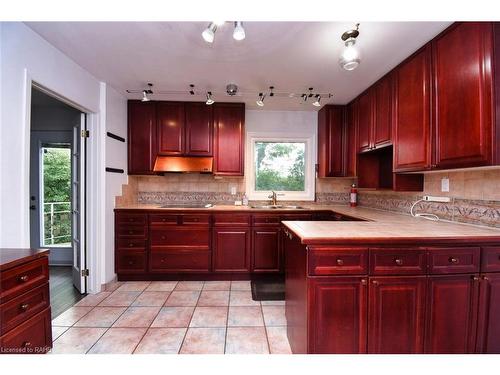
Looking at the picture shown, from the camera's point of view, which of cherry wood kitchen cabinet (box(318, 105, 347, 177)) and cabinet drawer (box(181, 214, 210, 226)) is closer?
cabinet drawer (box(181, 214, 210, 226))

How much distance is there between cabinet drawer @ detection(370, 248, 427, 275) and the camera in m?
1.24

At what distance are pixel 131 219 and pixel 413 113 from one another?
316 cm

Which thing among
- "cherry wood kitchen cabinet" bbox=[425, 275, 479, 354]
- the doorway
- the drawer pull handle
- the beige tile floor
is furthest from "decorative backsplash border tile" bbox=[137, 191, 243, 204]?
"cherry wood kitchen cabinet" bbox=[425, 275, 479, 354]

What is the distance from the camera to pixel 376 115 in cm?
241

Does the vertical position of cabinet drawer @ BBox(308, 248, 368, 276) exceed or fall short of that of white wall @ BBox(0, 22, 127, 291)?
it falls short

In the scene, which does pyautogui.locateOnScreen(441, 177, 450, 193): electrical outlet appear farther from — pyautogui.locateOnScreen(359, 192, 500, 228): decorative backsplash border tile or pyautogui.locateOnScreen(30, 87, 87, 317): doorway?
pyautogui.locateOnScreen(30, 87, 87, 317): doorway

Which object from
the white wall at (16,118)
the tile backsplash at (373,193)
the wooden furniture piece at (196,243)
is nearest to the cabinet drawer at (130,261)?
the wooden furniture piece at (196,243)

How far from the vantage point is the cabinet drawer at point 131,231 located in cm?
277

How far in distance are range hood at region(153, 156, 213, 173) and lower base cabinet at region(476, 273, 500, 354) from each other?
2.71 m

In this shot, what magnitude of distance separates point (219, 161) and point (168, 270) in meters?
1.56

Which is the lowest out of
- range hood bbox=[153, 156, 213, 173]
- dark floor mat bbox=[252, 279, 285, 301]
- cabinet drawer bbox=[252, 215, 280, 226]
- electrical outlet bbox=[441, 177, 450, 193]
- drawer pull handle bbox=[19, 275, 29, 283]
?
dark floor mat bbox=[252, 279, 285, 301]

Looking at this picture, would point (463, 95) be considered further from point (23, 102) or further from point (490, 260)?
point (23, 102)

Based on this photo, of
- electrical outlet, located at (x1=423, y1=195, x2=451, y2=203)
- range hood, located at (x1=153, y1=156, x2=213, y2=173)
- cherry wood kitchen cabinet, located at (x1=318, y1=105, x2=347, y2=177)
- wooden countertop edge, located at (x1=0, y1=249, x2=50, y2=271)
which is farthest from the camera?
cherry wood kitchen cabinet, located at (x1=318, y1=105, x2=347, y2=177)
